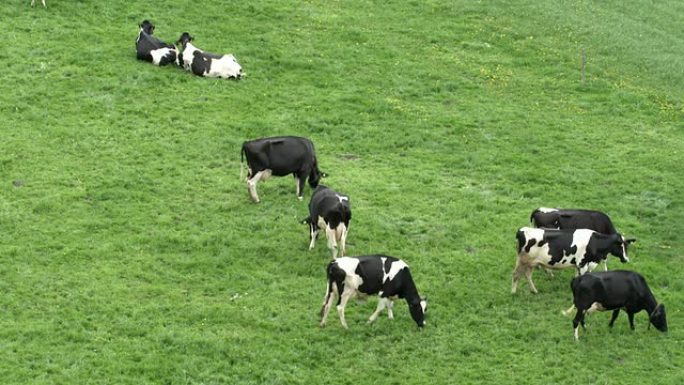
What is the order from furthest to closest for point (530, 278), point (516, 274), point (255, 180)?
point (255, 180), point (530, 278), point (516, 274)

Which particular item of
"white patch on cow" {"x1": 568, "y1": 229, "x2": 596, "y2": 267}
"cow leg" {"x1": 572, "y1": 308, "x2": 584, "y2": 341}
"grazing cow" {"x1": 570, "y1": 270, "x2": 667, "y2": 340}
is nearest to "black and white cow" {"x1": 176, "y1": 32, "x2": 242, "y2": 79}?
"white patch on cow" {"x1": 568, "y1": 229, "x2": 596, "y2": 267}

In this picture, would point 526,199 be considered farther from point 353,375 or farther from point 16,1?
point 16,1

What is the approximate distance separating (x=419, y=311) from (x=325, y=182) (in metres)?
9.01

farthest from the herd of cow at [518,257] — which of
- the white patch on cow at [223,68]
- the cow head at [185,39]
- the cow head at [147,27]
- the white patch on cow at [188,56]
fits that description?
the cow head at [147,27]

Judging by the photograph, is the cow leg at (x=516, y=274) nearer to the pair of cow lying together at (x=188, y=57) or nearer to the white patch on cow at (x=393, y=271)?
the white patch on cow at (x=393, y=271)

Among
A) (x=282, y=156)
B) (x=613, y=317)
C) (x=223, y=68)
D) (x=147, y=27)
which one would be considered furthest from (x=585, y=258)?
(x=147, y=27)

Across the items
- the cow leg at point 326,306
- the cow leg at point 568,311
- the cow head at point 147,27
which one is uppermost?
the cow head at point 147,27

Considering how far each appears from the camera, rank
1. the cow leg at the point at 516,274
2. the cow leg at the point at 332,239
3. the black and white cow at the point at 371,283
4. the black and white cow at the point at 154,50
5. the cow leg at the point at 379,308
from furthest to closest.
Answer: the black and white cow at the point at 154,50, the cow leg at the point at 332,239, the cow leg at the point at 516,274, the cow leg at the point at 379,308, the black and white cow at the point at 371,283

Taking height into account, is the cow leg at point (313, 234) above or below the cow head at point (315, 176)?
below

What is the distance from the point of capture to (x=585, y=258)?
26484 mm

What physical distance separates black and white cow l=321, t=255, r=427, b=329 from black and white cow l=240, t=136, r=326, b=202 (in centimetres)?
693

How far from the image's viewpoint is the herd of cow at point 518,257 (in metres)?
24.4

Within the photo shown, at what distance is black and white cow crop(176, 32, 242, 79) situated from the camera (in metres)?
40.2

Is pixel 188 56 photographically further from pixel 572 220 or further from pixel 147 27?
Answer: pixel 572 220
